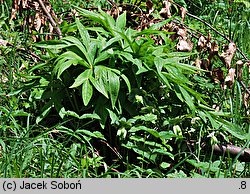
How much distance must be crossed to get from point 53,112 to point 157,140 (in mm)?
772

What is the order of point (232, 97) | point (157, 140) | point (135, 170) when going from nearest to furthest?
point (135, 170), point (157, 140), point (232, 97)

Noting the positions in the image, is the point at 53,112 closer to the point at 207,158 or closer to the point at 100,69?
the point at 100,69

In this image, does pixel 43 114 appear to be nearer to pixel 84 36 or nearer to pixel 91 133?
pixel 91 133

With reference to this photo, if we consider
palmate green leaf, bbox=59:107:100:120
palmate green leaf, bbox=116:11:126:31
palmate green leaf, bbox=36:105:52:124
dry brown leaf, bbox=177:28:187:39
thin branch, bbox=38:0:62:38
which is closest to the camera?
palmate green leaf, bbox=59:107:100:120

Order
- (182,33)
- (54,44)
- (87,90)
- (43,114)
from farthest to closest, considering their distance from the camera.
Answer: (182,33) → (54,44) → (43,114) → (87,90)

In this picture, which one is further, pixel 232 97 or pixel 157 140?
pixel 232 97

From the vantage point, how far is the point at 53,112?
14.7 ft

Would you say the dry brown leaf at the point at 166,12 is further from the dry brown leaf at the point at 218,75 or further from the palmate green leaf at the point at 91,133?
the palmate green leaf at the point at 91,133

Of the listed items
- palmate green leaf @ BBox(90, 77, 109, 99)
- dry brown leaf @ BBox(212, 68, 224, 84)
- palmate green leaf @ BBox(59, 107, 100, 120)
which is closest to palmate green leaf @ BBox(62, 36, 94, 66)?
palmate green leaf @ BBox(90, 77, 109, 99)

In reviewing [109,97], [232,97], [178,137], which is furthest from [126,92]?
[232,97]

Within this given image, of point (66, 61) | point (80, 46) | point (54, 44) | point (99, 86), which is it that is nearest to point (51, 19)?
point (54, 44)

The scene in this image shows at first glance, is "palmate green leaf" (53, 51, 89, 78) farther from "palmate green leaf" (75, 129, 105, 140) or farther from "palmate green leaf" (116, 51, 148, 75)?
"palmate green leaf" (75, 129, 105, 140)

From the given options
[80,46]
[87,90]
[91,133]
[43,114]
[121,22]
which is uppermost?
[121,22]

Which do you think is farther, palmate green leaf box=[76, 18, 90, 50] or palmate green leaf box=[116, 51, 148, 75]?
palmate green leaf box=[76, 18, 90, 50]
